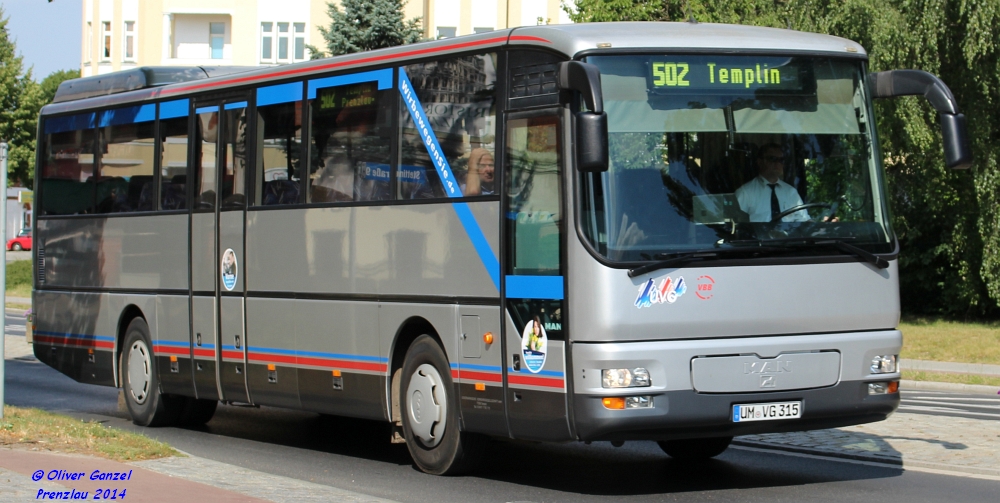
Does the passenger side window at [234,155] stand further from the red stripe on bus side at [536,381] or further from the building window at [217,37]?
the building window at [217,37]

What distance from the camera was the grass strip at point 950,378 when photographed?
20969 mm

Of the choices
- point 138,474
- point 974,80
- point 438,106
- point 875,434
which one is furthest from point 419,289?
point 974,80

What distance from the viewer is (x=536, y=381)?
31.5ft

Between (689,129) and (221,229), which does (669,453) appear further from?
(221,229)

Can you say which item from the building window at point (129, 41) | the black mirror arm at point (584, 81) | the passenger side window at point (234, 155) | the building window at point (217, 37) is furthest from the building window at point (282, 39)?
the black mirror arm at point (584, 81)

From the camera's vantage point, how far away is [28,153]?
200 feet

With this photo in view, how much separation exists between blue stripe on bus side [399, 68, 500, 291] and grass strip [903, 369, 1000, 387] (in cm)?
1275

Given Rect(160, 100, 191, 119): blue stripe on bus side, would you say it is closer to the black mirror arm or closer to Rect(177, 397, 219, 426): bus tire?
Rect(177, 397, 219, 426): bus tire

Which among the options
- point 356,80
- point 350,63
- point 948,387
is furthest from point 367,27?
point 356,80

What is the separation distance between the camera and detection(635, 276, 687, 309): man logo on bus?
909 centimetres

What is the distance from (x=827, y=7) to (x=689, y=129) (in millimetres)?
20527

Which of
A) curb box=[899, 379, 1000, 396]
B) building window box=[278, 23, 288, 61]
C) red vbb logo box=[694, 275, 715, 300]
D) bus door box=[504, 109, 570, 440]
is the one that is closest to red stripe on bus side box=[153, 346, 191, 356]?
bus door box=[504, 109, 570, 440]

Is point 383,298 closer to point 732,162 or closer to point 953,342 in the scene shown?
point 732,162

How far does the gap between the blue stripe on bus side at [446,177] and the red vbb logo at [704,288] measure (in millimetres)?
1575
